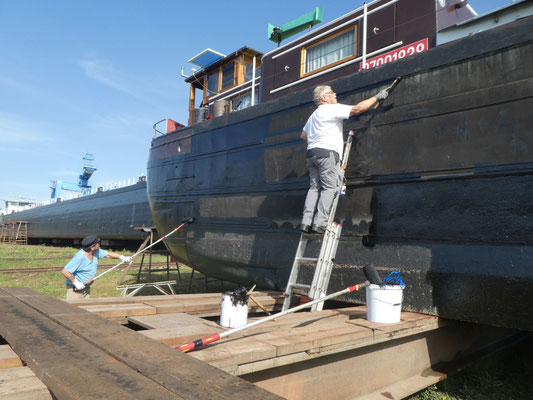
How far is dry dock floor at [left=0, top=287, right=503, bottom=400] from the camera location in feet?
4.96

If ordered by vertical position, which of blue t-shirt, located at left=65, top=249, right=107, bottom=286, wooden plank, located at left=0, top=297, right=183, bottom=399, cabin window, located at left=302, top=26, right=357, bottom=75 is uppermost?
cabin window, located at left=302, top=26, right=357, bottom=75

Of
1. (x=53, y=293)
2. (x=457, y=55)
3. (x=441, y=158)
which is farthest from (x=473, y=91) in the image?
(x=53, y=293)

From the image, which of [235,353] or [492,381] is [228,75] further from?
[235,353]

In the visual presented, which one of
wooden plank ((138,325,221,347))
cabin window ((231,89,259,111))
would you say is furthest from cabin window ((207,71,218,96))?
wooden plank ((138,325,221,347))

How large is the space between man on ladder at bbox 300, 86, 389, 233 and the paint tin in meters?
1.11

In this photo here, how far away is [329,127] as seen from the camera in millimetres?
3680

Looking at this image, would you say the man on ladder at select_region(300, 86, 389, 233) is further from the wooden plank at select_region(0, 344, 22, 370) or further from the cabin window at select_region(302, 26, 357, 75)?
the cabin window at select_region(302, 26, 357, 75)

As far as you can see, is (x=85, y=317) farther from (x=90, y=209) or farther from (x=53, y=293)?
(x=90, y=209)

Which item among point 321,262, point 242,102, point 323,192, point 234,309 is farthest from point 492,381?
point 242,102

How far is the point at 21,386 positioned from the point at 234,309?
4.37 ft

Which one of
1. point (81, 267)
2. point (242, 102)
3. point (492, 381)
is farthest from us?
point (242, 102)

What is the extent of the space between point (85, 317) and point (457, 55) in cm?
361

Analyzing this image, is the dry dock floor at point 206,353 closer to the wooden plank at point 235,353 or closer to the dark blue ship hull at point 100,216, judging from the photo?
the wooden plank at point 235,353

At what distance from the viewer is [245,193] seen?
16.7 feet
